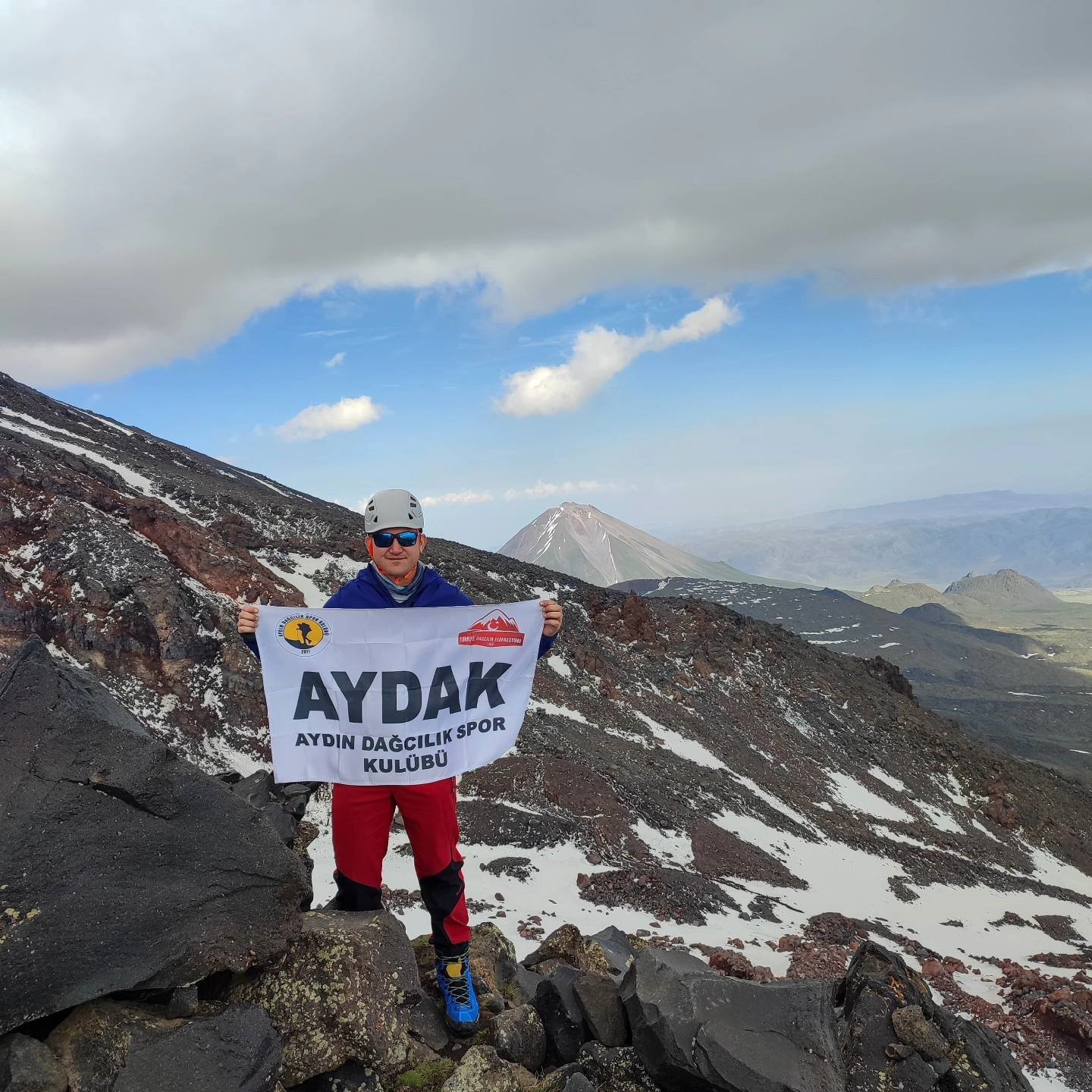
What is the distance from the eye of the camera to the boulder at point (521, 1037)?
6480 mm

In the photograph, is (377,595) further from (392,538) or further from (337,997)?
(337,997)

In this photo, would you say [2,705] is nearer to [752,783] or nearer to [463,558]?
[752,783]

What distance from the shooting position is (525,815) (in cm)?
2856

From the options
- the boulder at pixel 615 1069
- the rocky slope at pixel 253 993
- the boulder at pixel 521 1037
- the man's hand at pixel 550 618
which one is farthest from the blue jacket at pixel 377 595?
the boulder at pixel 615 1069

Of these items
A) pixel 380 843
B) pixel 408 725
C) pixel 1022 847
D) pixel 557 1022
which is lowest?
pixel 1022 847

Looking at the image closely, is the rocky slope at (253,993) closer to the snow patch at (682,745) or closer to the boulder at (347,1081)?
the boulder at (347,1081)

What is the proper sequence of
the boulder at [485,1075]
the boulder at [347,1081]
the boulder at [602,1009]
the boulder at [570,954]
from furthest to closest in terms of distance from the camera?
the boulder at [570,954]
the boulder at [602,1009]
the boulder at [485,1075]
the boulder at [347,1081]

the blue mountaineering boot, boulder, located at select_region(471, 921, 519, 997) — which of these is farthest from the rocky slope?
boulder, located at select_region(471, 921, 519, 997)

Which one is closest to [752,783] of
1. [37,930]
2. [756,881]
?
[756,881]

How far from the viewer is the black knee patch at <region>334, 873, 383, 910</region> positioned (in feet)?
22.1

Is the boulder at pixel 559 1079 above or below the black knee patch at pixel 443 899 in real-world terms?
below

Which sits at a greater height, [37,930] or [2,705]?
[2,705]

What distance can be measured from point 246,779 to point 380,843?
19.6 feet

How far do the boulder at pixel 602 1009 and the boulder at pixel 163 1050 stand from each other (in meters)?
3.31
